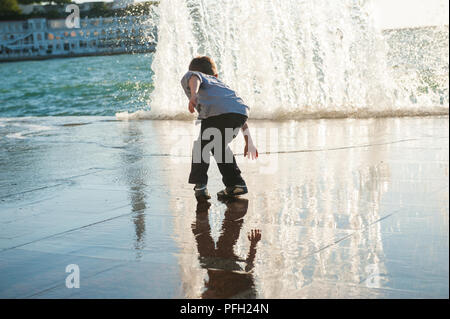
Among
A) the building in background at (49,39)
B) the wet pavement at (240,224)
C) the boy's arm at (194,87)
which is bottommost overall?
the wet pavement at (240,224)

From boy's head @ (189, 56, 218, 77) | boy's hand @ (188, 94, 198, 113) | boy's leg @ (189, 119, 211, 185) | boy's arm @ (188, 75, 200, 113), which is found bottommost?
boy's leg @ (189, 119, 211, 185)

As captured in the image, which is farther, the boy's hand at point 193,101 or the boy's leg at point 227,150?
the boy's leg at point 227,150

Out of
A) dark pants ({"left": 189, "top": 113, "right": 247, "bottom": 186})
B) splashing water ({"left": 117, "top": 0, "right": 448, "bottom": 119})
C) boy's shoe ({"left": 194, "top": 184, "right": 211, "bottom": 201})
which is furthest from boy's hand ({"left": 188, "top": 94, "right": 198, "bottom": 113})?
splashing water ({"left": 117, "top": 0, "right": 448, "bottom": 119})

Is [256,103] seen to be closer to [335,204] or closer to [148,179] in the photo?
[148,179]

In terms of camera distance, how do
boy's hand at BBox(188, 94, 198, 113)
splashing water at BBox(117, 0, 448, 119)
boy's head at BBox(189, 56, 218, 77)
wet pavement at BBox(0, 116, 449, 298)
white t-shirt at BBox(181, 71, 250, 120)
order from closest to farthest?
wet pavement at BBox(0, 116, 449, 298) → boy's hand at BBox(188, 94, 198, 113) → white t-shirt at BBox(181, 71, 250, 120) → boy's head at BBox(189, 56, 218, 77) → splashing water at BBox(117, 0, 448, 119)

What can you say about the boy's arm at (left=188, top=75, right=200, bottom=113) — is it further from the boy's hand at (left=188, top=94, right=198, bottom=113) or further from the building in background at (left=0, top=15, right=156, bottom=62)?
the building in background at (left=0, top=15, right=156, bottom=62)

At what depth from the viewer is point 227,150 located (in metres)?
5.52

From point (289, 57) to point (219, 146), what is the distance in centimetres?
1006

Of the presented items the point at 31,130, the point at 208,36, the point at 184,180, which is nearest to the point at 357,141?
the point at 184,180

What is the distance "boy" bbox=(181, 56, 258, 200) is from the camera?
211 inches

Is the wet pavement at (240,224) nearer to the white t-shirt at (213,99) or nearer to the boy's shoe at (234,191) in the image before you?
the boy's shoe at (234,191)

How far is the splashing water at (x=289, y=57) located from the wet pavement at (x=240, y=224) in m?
5.38

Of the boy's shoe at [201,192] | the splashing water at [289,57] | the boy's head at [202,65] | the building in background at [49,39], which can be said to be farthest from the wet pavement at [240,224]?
the building in background at [49,39]

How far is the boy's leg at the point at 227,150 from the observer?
5398 mm
